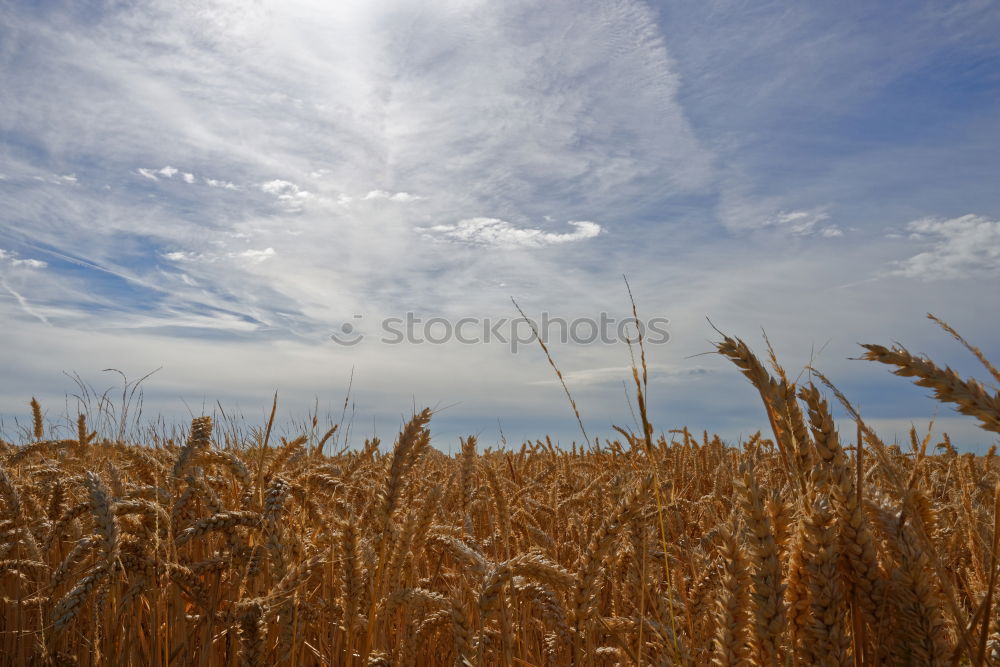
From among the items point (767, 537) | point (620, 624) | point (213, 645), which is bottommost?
point (213, 645)

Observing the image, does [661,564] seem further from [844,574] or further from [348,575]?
→ [844,574]

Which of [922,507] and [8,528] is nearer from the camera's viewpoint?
[922,507]

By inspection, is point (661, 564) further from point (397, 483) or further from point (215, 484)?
point (215, 484)

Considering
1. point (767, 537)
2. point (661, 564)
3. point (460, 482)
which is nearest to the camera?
point (767, 537)

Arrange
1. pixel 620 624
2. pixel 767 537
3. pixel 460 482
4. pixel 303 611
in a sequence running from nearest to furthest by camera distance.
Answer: pixel 767 537 → pixel 620 624 → pixel 303 611 → pixel 460 482

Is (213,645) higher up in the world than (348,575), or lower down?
lower down

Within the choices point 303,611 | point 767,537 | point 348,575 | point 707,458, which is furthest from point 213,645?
point 707,458

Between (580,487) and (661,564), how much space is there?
268 cm

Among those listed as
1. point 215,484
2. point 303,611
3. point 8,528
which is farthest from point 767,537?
point 8,528

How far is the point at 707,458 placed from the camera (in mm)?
7727

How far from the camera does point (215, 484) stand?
11.6 feet

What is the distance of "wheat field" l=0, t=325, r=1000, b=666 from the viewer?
1275mm

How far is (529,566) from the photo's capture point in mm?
2066

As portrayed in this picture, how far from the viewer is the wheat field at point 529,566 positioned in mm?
1275
